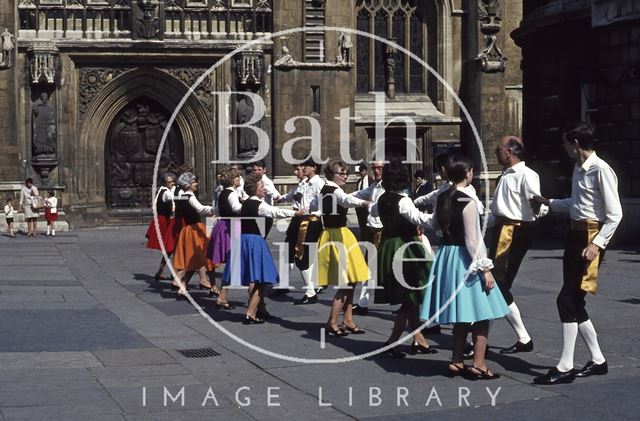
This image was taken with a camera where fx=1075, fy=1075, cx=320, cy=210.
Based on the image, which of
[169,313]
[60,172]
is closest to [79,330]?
[169,313]

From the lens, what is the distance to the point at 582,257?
8.34 metres

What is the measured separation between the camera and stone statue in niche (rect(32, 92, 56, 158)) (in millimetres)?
29125

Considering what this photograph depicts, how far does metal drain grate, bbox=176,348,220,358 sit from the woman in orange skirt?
4.05 metres

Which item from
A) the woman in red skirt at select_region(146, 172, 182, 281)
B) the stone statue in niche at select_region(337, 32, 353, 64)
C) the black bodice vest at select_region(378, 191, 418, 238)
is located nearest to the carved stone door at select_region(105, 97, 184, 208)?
the stone statue in niche at select_region(337, 32, 353, 64)

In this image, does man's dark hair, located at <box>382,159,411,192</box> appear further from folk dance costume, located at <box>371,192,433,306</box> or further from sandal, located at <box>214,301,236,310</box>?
sandal, located at <box>214,301,236,310</box>

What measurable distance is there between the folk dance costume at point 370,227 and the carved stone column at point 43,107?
17.8 meters

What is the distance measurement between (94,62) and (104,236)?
5.61 m

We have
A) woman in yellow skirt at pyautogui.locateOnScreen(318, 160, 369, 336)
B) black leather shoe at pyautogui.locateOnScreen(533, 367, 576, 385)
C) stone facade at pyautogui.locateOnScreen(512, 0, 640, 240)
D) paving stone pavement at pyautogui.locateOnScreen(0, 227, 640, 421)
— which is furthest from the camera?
stone facade at pyautogui.locateOnScreen(512, 0, 640, 240)

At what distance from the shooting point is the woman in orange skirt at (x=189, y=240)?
14453 millimetres

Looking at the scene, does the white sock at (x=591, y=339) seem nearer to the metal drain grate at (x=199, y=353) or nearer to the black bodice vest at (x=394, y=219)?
the black bodice vest at (x=394, y=219)

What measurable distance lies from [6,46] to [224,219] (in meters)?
17.2

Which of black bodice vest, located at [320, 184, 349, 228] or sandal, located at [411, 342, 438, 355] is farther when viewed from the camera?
black bodice vest, located at [320, 184, 349, 228]

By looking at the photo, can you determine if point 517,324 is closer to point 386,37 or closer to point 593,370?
point 593,370

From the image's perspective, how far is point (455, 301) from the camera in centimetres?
830
